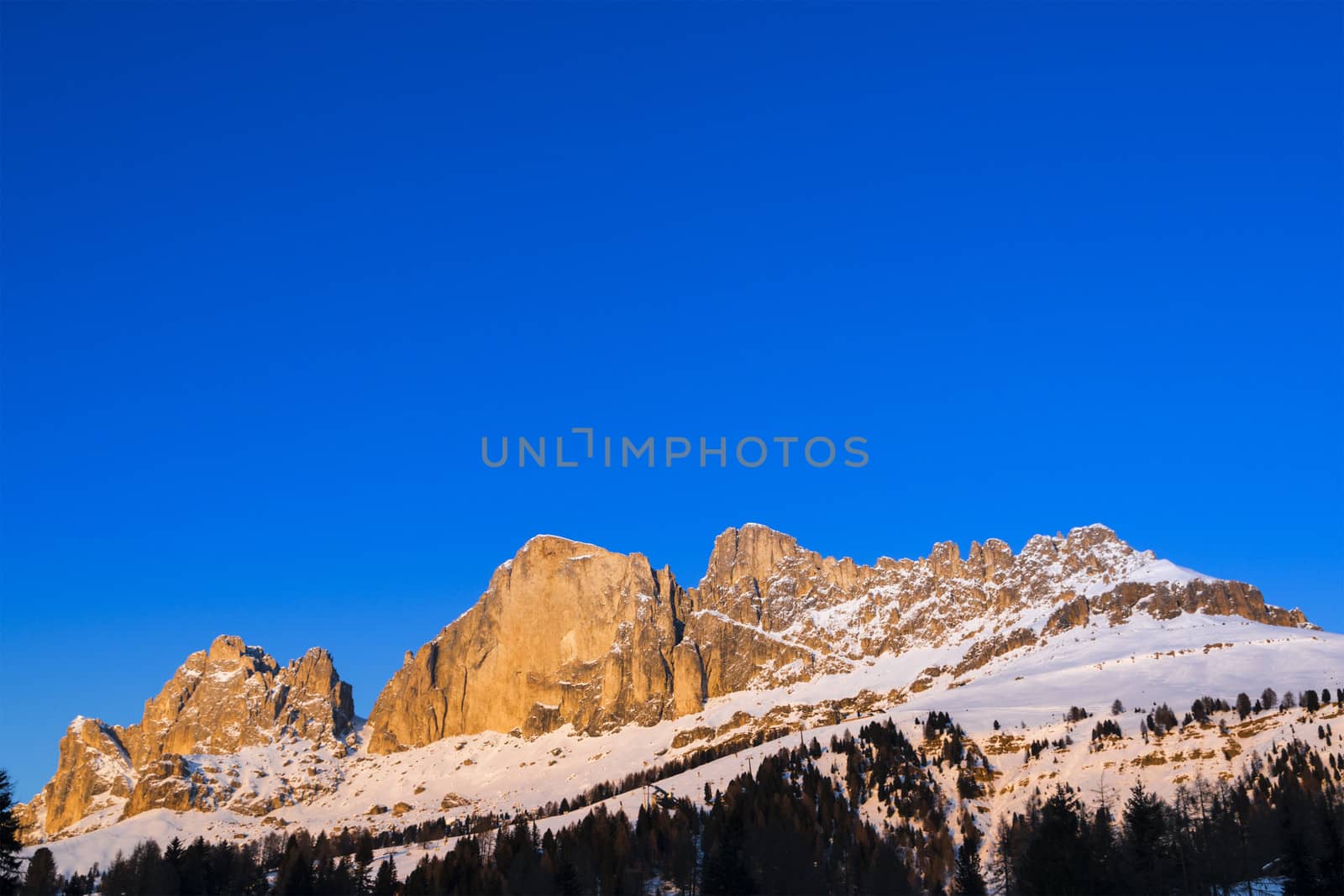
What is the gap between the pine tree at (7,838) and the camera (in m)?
76.3

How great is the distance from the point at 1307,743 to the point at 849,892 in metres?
90.4

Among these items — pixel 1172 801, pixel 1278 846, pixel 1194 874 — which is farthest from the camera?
pixel 1172 801

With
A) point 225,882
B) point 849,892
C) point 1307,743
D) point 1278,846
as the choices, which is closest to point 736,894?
point 849,892

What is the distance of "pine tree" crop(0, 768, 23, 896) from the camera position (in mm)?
76312

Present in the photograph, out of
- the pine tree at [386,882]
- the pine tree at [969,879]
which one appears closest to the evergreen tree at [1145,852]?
the pine tree at [969,879]

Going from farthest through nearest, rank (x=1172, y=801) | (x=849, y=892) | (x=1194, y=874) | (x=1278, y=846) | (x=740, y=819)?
1. (x=1172, y=801)
2. (x=740, y=819)
3. (x=849, y=892)
4. (x=1278, y=846)
5. (x=1194, y=874)

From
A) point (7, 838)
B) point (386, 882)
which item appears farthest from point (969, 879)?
point (7, 838)

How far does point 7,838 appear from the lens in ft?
253

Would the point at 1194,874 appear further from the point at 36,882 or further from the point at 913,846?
the point at 36,882

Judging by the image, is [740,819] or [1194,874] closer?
[1194,874]

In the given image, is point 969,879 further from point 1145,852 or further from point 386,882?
point 386,882

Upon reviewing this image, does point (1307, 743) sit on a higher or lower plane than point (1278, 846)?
higher

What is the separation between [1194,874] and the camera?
4806 inches

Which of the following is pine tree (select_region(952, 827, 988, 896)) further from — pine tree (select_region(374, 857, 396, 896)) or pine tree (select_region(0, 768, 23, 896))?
pine tree (select_region(0, 768, 23, 896))
